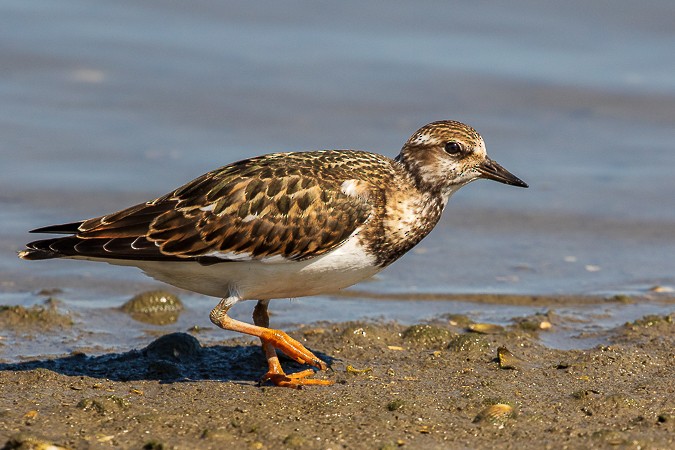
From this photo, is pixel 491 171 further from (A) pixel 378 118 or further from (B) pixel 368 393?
(A) pixel 378 118

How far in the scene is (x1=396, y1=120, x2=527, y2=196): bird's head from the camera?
251 inches

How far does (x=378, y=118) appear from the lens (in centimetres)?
1118

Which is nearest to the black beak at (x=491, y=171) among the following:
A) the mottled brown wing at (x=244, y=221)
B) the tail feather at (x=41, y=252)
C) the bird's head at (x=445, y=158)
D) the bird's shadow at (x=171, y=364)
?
the bird's head at (x=445, y=158)

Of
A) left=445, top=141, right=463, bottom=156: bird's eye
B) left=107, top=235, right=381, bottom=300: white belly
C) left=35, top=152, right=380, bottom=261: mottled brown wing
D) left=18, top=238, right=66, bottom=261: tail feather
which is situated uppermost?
left=445, top=141, right=463, bottom=156: bird's eye

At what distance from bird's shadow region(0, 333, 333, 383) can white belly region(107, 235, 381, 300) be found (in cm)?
44

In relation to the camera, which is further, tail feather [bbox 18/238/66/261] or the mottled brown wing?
tail feather [bbox 18/238/66/261]

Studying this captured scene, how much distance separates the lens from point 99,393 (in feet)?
19.0

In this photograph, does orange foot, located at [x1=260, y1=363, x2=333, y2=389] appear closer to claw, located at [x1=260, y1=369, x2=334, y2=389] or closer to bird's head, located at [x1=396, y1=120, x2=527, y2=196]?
claw, located at [x1=260, y1=369, x2=334, y2=389]

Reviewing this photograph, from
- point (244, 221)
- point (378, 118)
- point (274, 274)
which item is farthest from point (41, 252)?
point (378, 118)

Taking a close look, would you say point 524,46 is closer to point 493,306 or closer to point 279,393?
point 493,306

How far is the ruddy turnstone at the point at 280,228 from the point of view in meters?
6.03

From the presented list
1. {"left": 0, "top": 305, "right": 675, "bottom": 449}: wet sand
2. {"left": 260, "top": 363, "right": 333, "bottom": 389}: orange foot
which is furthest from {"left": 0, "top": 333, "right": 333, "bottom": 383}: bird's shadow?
{"left": 260, "top": 363, "right": 333, "bottom": 389}: orange foot

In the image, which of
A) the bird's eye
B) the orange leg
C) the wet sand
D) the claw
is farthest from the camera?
the bird's eye

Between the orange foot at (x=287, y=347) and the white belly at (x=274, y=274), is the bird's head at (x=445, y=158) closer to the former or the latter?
the white belly at (x=274, y=274)
